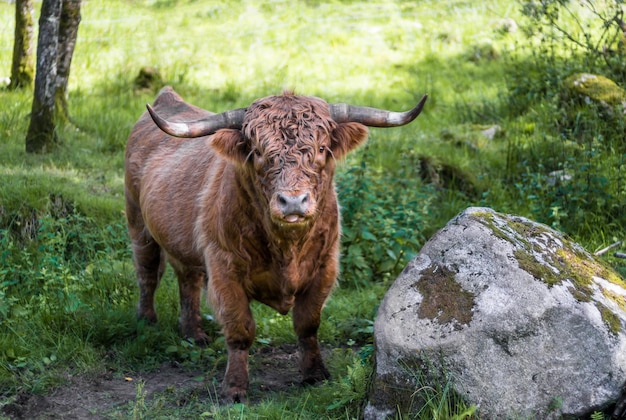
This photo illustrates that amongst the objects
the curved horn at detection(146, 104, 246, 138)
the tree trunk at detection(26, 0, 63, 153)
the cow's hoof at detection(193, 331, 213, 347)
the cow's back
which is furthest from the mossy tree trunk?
the curved horn at detection(146, 104, 246, 138)

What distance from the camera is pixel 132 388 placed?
5.55 m

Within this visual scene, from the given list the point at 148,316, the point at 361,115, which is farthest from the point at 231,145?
the point at 148,316

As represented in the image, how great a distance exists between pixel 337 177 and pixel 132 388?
3.45m

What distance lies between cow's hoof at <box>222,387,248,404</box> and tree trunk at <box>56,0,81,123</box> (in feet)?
17.1

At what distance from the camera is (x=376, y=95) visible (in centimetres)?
1191

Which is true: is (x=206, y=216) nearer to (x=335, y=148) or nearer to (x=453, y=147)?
(x=335, y=148)

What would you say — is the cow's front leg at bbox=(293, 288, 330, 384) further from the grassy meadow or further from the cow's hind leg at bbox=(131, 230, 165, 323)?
the cow's hind leg at bbox=(131, 230, 165, 323)

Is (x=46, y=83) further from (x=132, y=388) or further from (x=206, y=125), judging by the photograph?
(x=132, y=388)

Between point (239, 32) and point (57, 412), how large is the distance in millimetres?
9789

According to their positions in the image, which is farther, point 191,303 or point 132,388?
point 191,303

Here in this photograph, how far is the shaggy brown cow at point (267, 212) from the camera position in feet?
16.1

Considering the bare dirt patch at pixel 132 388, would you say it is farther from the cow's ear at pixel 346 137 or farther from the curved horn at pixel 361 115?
the curved horn at pixel 361 115

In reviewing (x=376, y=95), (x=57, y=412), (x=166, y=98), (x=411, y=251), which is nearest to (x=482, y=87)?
(x=376, y=95)

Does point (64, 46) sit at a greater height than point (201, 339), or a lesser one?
greater
